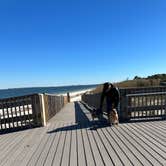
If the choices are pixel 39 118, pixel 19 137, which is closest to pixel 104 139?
pixel 19 137

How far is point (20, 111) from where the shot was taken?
768 cm

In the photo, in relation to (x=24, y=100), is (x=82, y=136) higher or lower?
lower

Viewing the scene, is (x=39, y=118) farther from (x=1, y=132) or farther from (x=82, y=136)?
(x=82, y=136)

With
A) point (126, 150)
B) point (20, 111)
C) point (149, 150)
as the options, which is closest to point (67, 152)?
point (126, 150)

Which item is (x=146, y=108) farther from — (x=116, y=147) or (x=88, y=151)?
(x=88, y=151)

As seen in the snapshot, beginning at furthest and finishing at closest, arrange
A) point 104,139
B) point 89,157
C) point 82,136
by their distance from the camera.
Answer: point 82,136
point 104,139
point 89,157

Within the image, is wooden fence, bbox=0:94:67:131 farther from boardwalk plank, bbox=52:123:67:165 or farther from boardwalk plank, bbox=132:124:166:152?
boardwalk plank, bbox=132:124:166:152

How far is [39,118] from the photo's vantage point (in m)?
8.00

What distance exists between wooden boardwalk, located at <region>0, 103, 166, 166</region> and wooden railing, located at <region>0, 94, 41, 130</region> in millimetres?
760

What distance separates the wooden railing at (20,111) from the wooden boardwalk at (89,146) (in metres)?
0.76

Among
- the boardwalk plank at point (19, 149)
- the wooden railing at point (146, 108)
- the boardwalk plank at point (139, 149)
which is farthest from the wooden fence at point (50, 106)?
the boardwalk plank at point (139, 149)

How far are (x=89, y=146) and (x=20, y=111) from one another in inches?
135

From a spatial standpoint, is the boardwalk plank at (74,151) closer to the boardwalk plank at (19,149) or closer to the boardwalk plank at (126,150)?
the boardwalk plank at (126,150)

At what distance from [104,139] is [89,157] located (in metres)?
1.29
